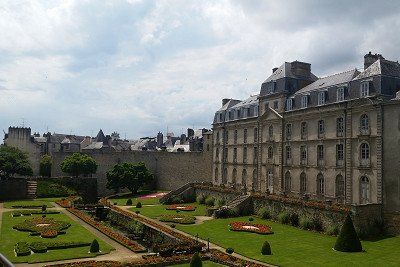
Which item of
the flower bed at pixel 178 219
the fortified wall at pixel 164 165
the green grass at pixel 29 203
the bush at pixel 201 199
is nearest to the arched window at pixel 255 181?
the bush at pixel 201 199

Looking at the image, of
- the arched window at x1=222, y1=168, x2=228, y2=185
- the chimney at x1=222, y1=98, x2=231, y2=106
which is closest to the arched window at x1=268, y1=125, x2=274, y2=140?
the arched window at x1=222, y1=168, x2=228, y2=185

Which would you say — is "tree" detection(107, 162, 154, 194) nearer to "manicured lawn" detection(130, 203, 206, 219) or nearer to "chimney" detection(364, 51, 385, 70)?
"manicured lawn" detection(130, 203, 206, 219)

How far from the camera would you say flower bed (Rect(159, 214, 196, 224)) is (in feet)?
118

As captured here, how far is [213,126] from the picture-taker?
6075 centimetres

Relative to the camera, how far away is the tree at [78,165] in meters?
63.5

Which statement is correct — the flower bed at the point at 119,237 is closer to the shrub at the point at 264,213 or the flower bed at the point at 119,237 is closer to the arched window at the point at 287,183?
the shrub at the point at 264,213

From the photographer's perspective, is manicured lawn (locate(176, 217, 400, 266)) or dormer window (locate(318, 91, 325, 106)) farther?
dormer window (locate(318, 91, 325, 106))

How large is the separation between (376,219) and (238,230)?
10.4m

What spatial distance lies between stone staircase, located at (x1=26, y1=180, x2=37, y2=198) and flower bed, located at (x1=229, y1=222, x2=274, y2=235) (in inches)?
1303

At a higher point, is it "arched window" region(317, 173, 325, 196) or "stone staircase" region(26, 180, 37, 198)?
"arched window" region(317, 173, 325, 196)

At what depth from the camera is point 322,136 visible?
38.1 meters

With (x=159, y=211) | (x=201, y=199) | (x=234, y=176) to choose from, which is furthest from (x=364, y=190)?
(x=234, y=176)

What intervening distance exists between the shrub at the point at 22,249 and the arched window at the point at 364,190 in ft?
83.4

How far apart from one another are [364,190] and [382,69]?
10.1 m
